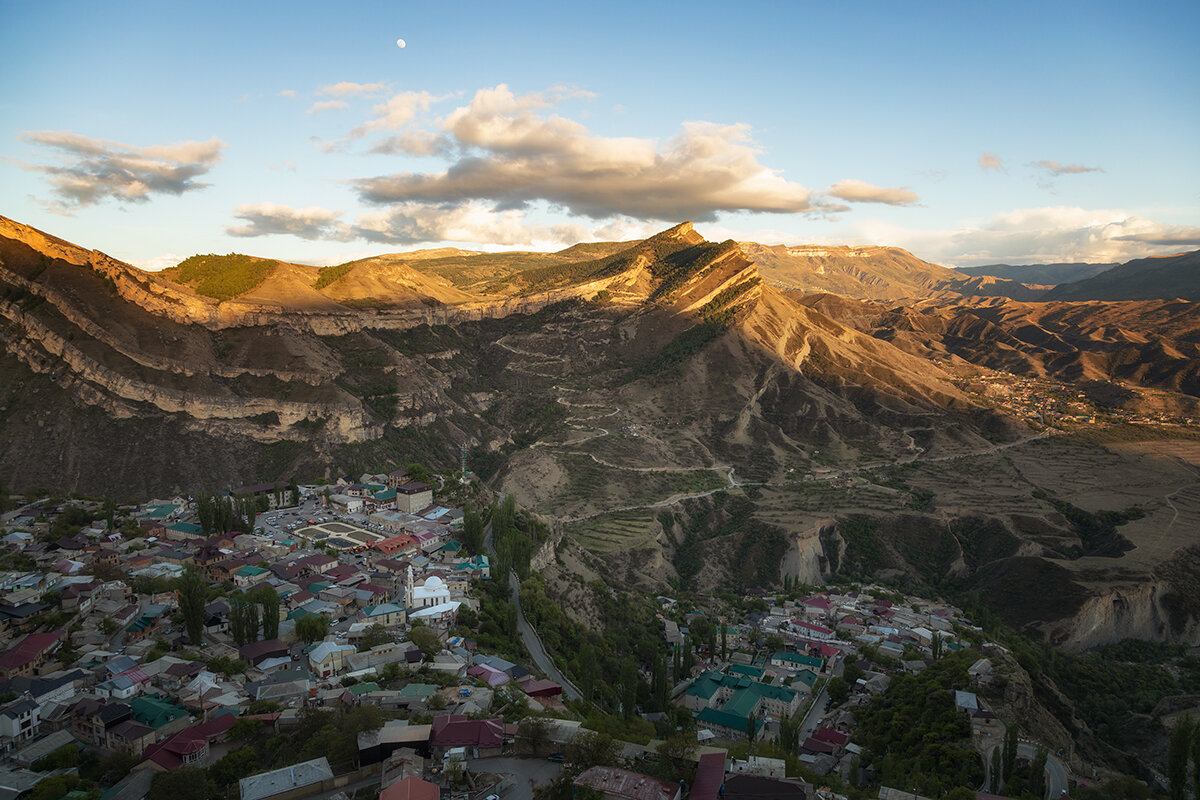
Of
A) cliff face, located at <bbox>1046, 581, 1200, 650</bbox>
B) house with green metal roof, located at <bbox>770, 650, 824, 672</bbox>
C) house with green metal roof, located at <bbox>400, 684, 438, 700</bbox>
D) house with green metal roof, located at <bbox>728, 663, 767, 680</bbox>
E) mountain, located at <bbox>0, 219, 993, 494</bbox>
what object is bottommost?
cliff face, located at <bbox>1046, 581, 1200, 650</bbox>

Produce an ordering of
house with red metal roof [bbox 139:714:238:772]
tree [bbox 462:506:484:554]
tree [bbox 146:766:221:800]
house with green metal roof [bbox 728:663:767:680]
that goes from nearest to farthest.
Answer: tree [bbox 146:766:221:800] → house with red metal roof [bbox 139:714:238:772] → house with green metal roof [bbox 728:663:767:680] → tree [bbox 462:506:484:554]

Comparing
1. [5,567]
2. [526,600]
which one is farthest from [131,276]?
[526,600]

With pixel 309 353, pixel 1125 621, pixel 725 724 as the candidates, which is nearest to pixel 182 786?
pixel 725 724

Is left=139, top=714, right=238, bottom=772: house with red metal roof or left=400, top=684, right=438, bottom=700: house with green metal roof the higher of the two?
left=139, top=714, right=238, bottom=772: house with red metal roof

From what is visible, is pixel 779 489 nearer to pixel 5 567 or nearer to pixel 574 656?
pixel 574 656

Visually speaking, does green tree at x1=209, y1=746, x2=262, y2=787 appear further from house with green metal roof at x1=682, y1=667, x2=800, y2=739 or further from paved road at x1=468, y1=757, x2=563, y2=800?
house with green metal roof at x1=682, y1=667, x2=800, y2=739

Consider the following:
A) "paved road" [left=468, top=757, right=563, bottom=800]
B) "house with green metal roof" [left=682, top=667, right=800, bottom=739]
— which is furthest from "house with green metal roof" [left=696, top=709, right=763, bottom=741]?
"paved road" [left=468, top=757, right=563, bottom=800]
